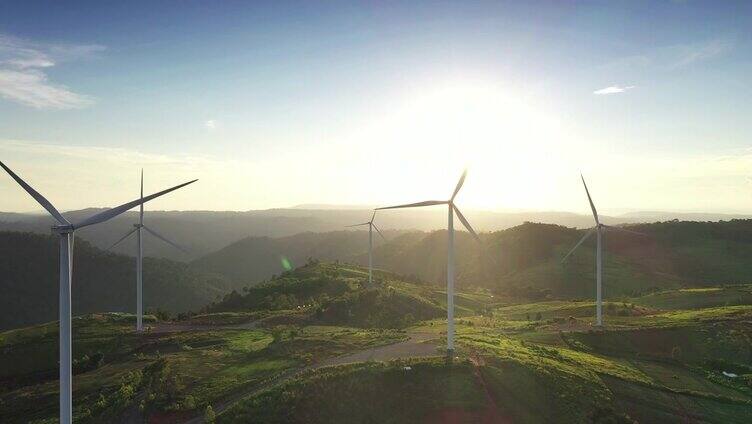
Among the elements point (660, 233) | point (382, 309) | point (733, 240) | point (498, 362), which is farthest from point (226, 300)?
point (733, 240)

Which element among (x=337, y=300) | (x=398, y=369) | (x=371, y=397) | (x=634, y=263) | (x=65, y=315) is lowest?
(x=371, y=397)

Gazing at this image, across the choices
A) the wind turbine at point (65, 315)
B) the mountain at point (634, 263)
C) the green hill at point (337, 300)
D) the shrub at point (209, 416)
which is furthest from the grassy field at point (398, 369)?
the mountain at point (634, 263)

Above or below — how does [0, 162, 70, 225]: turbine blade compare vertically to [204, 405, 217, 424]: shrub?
above

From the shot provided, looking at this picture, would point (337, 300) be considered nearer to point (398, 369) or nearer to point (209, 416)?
point (398, 369)

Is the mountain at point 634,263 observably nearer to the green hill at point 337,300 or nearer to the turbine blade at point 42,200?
the green hill at point 337,300

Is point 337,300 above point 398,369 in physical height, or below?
below

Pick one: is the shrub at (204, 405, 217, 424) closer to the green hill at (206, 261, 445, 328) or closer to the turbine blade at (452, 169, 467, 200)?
the turbine blade at (452, 169, 467, 200)

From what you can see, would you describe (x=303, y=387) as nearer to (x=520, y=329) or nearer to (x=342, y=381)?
(x=342, y=381)

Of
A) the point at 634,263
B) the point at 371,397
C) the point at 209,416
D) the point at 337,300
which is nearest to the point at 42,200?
the point at 209,416

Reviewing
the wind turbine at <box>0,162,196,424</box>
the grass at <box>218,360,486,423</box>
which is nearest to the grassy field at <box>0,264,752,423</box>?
the grass at <box>218,360,486,423</box>

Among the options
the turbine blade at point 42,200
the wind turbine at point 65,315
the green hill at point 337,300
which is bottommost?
the green hill at point 337,300

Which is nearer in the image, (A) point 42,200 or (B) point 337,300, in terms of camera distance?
(A) point 42,200
